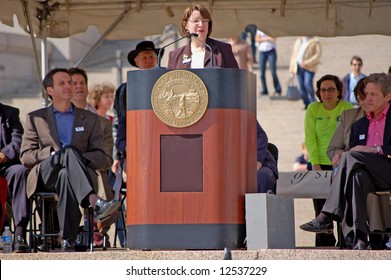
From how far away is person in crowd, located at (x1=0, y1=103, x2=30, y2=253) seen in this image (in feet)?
35.4

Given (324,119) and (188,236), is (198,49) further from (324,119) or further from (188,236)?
(324,119)

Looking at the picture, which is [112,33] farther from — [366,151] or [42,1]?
[366,151]

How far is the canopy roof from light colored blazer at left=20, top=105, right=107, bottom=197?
2.38 m

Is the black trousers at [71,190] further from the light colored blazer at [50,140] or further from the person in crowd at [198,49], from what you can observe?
the person in crowd at [198,49]

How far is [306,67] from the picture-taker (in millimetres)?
21312

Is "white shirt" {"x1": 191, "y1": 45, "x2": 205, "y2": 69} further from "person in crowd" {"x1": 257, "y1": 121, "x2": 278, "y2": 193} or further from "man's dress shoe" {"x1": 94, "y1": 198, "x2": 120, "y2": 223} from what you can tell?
"man's dress shoe" {"x1": 94, "y1": 198, "x2": 120, "y2": 223}

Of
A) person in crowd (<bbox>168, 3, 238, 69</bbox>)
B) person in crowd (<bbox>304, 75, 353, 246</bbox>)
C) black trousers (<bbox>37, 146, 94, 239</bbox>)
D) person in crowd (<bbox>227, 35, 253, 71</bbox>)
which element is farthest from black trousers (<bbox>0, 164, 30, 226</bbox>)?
person in crowd (<bbox>227, 35, 253, 71</bbox>)

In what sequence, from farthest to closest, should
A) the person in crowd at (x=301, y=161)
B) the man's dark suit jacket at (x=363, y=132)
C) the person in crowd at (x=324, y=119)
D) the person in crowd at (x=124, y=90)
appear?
the person in crowd at (x=301, y=161) < the person in crowd at (x=324, y=119) < the person in crowd at (x=124, y=90) < the man's dark suit jacket at (x=363, y=132)

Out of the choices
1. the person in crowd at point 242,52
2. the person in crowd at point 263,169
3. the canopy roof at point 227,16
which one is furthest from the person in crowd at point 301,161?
the person in crowd at point 263,169

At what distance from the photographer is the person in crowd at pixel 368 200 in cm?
1016

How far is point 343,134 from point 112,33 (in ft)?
10.7

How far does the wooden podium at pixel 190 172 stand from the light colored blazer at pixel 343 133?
10.9 ft

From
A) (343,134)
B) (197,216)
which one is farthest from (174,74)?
(343,134)

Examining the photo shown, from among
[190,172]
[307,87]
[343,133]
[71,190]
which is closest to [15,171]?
[71,190]
